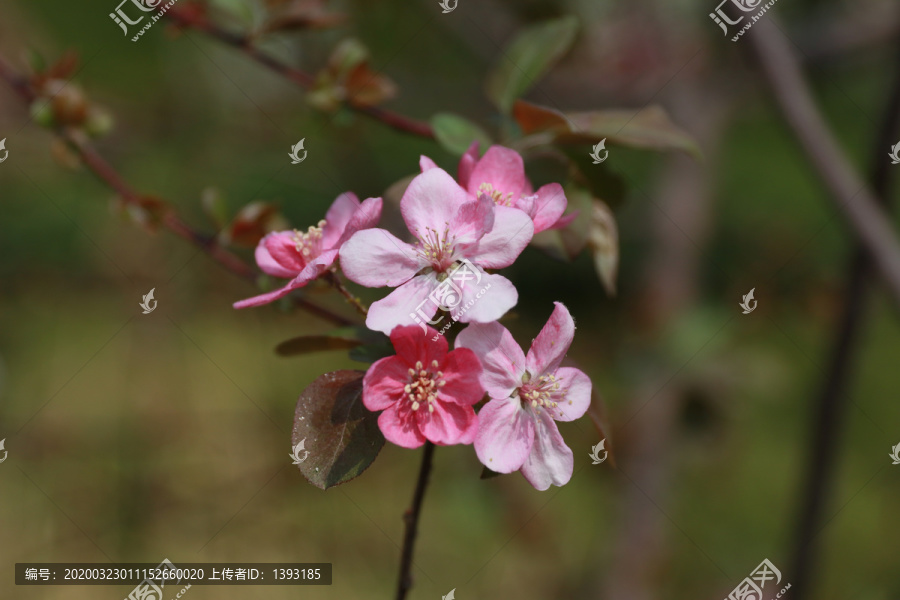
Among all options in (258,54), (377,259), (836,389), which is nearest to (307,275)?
(377,259)

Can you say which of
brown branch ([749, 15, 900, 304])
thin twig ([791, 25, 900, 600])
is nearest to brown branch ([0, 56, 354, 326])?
brown branch ([749, 15, 900, 304])

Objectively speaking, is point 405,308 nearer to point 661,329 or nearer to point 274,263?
point 274,263

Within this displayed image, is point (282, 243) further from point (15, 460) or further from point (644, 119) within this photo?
point (15, 460)

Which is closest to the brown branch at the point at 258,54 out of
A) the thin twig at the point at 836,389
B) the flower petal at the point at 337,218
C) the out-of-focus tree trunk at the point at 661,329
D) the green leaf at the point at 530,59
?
the green leaf at the point at 530,59

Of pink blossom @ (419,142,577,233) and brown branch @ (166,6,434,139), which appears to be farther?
brown branch @ (166,6,434,139)

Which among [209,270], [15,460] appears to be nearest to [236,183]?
[209,270]

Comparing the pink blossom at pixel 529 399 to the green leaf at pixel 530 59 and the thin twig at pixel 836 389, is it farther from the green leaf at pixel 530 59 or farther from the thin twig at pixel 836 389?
the thin twig at pixel 836 389

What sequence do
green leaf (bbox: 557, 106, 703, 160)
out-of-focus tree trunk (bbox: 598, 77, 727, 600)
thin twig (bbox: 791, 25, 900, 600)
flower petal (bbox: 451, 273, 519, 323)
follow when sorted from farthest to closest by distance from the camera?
out-of-focus tree trunk (bbox: 598, 77, 727, 600) → thin twig (bbox: 791, 25, 900, 600) → green leaf (bbox: 557, 106, 703, 160) → flower petal (bbox: 451, 273, 519, 323)

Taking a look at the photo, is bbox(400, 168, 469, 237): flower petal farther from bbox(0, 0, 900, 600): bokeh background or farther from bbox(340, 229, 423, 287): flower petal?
bbox(0, 0, 900, 600): bokeh background
